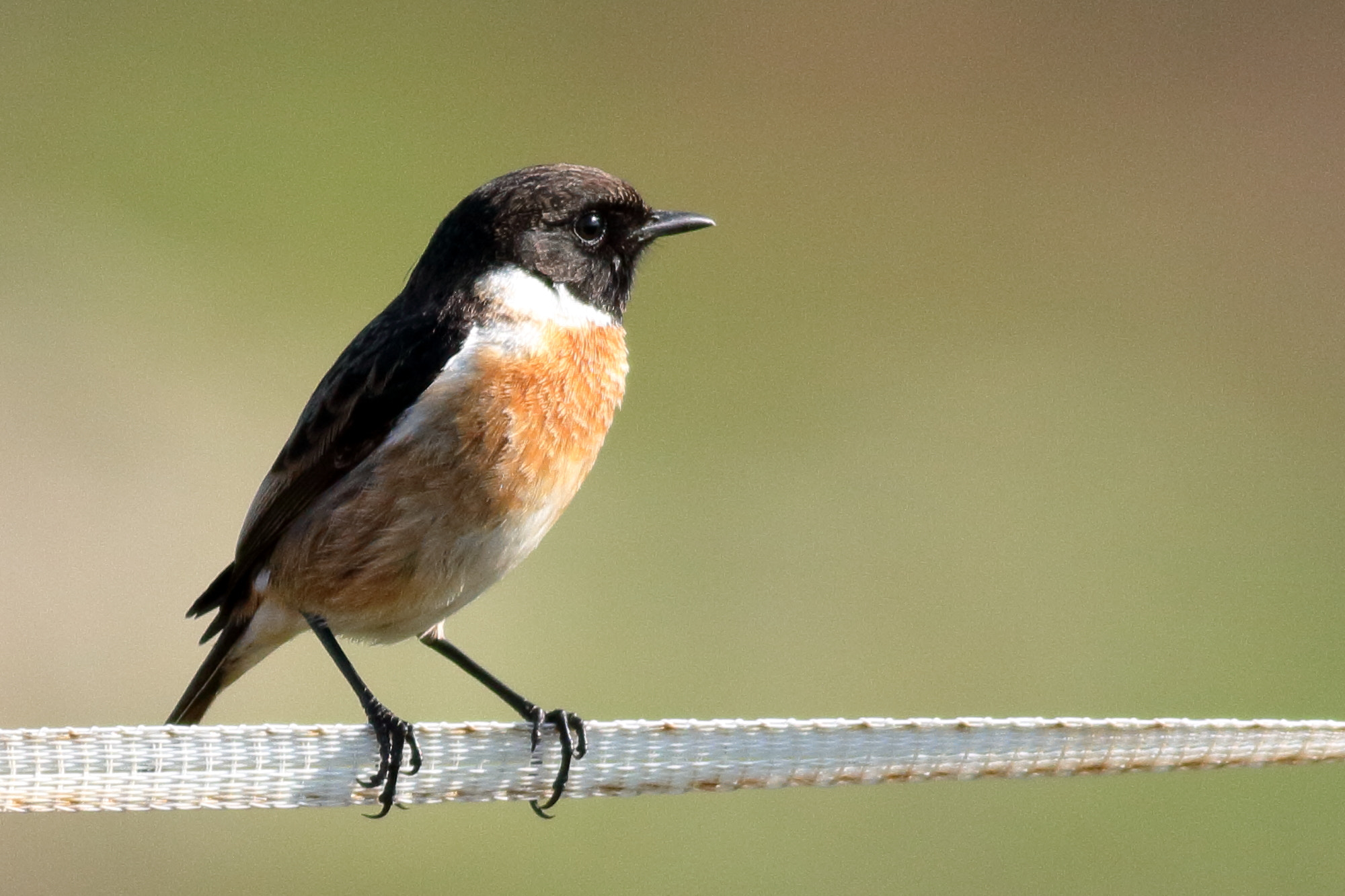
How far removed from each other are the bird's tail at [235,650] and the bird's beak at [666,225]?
4.30 feet

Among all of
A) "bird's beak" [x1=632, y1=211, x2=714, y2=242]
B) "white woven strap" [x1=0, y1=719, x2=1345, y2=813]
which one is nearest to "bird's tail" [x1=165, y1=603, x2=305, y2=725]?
"bird's beak" [x1=632, y1=211, x2=714, y2=242]

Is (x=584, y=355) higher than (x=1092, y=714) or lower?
higher

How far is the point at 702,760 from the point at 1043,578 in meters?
7.70

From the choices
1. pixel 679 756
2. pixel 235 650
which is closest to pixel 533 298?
pixel 235 650

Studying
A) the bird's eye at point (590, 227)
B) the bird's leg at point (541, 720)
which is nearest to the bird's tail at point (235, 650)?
the bird's leg at point (541, 720)

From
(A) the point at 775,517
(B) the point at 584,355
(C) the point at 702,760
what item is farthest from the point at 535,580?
(C) the point at 702,760

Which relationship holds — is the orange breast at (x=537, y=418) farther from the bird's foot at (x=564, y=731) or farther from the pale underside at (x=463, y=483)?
the bird's foot at (x=564, y=731)

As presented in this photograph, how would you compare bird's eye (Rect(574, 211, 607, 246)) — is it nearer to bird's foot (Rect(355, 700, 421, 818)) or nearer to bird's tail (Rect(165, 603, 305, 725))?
bird's tail (Rect(165, 603, 305, 725))

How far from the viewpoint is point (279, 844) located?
8305 mm

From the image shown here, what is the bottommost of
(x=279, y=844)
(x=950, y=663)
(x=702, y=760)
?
(x=279, y=844)

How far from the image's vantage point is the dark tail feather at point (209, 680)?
4.57 meters

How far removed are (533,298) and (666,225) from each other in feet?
1.75

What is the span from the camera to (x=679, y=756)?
2799 mm

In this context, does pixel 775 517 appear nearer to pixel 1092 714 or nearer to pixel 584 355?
pixel 1092 714
